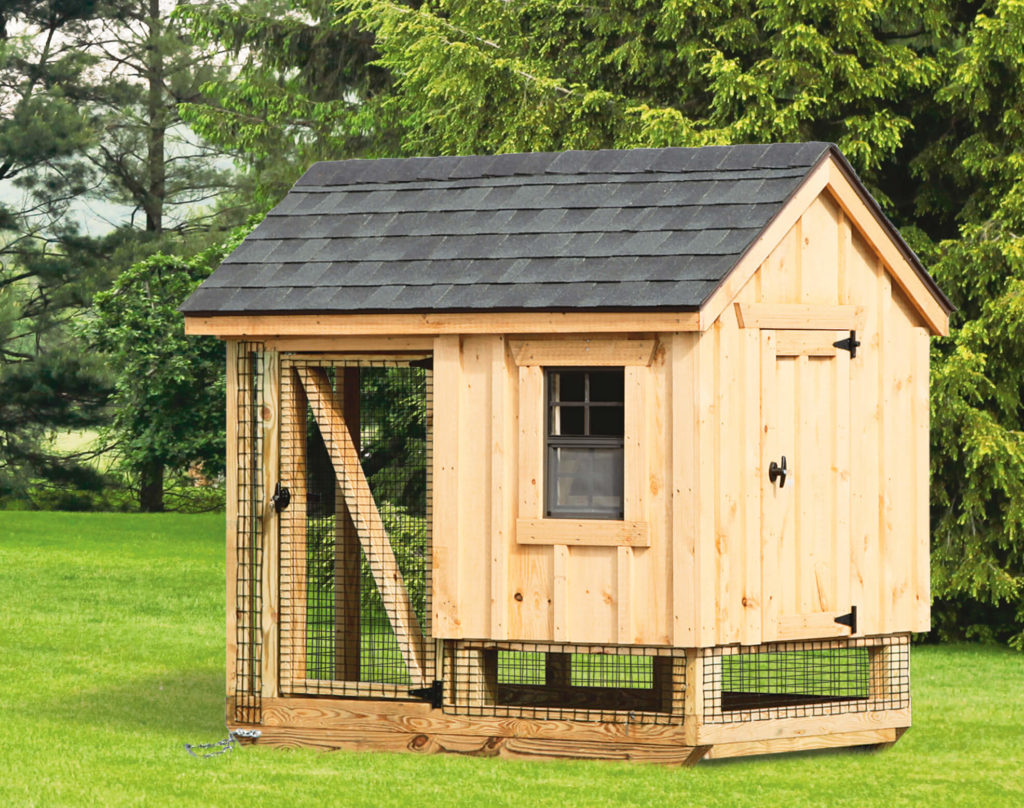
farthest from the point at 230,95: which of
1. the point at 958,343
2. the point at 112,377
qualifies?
the point at 958,343

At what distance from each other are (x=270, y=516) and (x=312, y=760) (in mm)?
1459

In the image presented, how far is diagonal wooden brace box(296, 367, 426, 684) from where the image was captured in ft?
31.9

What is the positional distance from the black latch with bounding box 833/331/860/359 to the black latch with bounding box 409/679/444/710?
10.0ft

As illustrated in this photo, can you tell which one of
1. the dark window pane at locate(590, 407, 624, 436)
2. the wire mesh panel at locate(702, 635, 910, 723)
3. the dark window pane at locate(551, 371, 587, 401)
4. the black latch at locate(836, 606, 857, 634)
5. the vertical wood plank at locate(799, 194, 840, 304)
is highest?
the vertical wood plank at locate(799, 194, 840, 304)

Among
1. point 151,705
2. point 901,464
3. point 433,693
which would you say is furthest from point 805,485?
point 151,705

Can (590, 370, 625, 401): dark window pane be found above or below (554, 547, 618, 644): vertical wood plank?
above

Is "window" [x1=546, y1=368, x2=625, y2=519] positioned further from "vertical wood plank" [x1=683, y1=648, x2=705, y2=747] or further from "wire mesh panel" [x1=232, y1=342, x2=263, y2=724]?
"wire mesh panel" [x1=232, y1=342, x2=263, y2=724]

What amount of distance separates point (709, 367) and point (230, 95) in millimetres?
21144

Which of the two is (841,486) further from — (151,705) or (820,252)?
(151,705)

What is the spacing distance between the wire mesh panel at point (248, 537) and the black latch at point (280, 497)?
0.10 m

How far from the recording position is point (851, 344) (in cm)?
983

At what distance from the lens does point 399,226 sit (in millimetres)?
10258

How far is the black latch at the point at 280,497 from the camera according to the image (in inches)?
389

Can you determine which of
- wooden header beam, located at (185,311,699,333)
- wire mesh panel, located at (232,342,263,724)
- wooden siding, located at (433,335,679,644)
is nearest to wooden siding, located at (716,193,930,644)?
wooden siding, located at (433,335,679,644)
